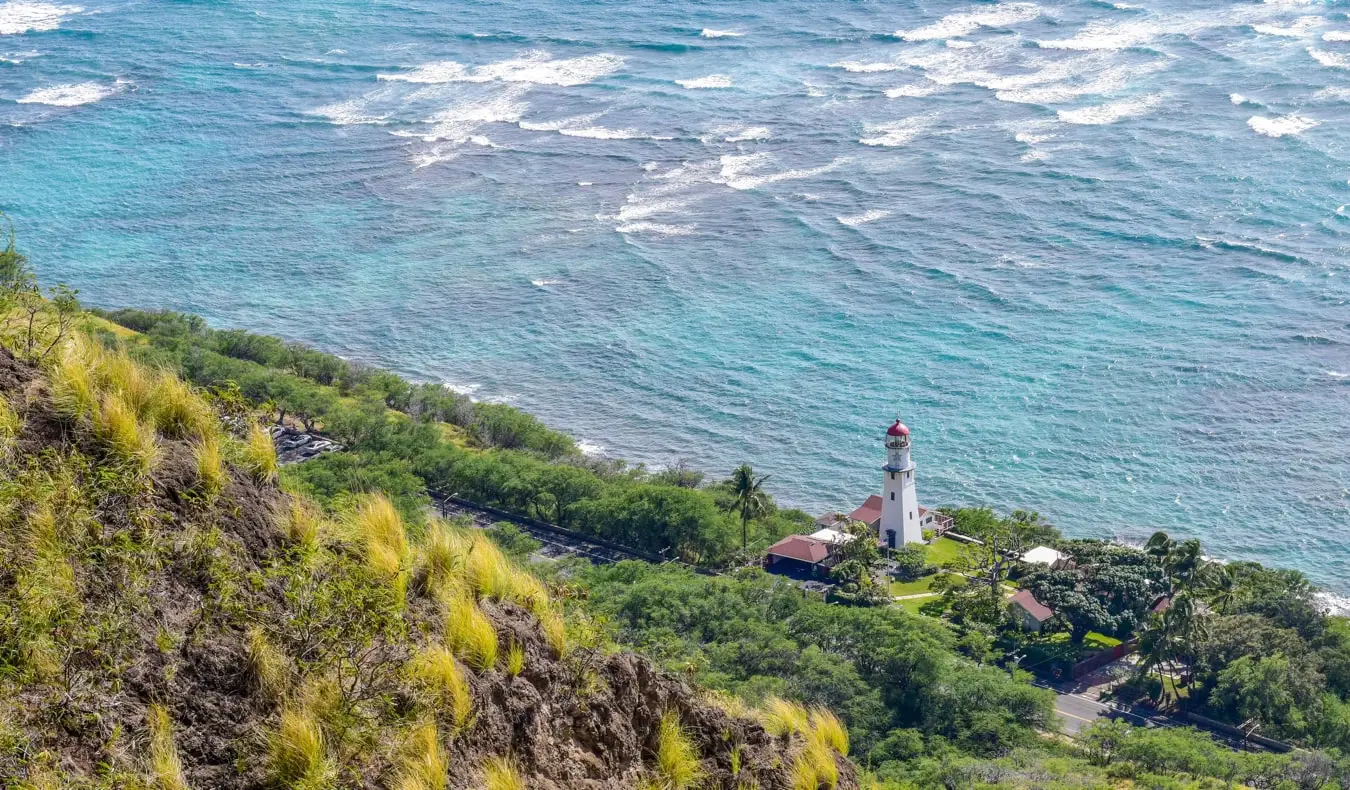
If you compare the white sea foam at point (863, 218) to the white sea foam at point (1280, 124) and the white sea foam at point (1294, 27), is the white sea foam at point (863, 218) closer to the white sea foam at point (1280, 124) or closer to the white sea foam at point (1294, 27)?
the white sea foam at point (1280, 124)

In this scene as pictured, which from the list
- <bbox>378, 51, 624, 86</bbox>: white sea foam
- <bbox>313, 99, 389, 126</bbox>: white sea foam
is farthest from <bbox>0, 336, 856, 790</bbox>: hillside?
<bbox>378, 51, 624, 86</bbox>: white sea foam

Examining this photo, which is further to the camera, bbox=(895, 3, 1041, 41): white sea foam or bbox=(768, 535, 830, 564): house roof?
bbox=(895, 3, 1041, 41): white sea foam

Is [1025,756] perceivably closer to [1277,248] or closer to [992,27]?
[1277,248]

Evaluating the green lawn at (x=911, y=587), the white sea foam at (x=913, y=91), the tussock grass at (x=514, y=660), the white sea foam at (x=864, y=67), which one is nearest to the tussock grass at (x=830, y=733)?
the tussock grass at (x=514, y=660)

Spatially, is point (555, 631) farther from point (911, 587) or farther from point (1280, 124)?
point (1280, 124)

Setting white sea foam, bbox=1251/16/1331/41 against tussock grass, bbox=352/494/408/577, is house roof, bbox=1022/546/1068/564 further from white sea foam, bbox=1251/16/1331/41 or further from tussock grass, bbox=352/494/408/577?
white sea foam, bbox=1251/16/1331/41

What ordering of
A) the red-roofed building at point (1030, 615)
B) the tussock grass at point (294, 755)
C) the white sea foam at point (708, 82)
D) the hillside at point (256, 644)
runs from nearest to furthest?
1. the hillside at point (256, 644)
2. the tussock grass at point (294, 755)
3. the red-roofed building at point (1030, 615)
4. the white sea foam at point (708, 82)

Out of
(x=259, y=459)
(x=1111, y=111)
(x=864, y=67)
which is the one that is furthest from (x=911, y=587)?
(x=864, y=67)

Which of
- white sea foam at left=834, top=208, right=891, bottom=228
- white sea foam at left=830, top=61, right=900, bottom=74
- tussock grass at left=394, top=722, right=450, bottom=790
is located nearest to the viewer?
tussock grass at left=394, top=722, right=450, bottom=790
